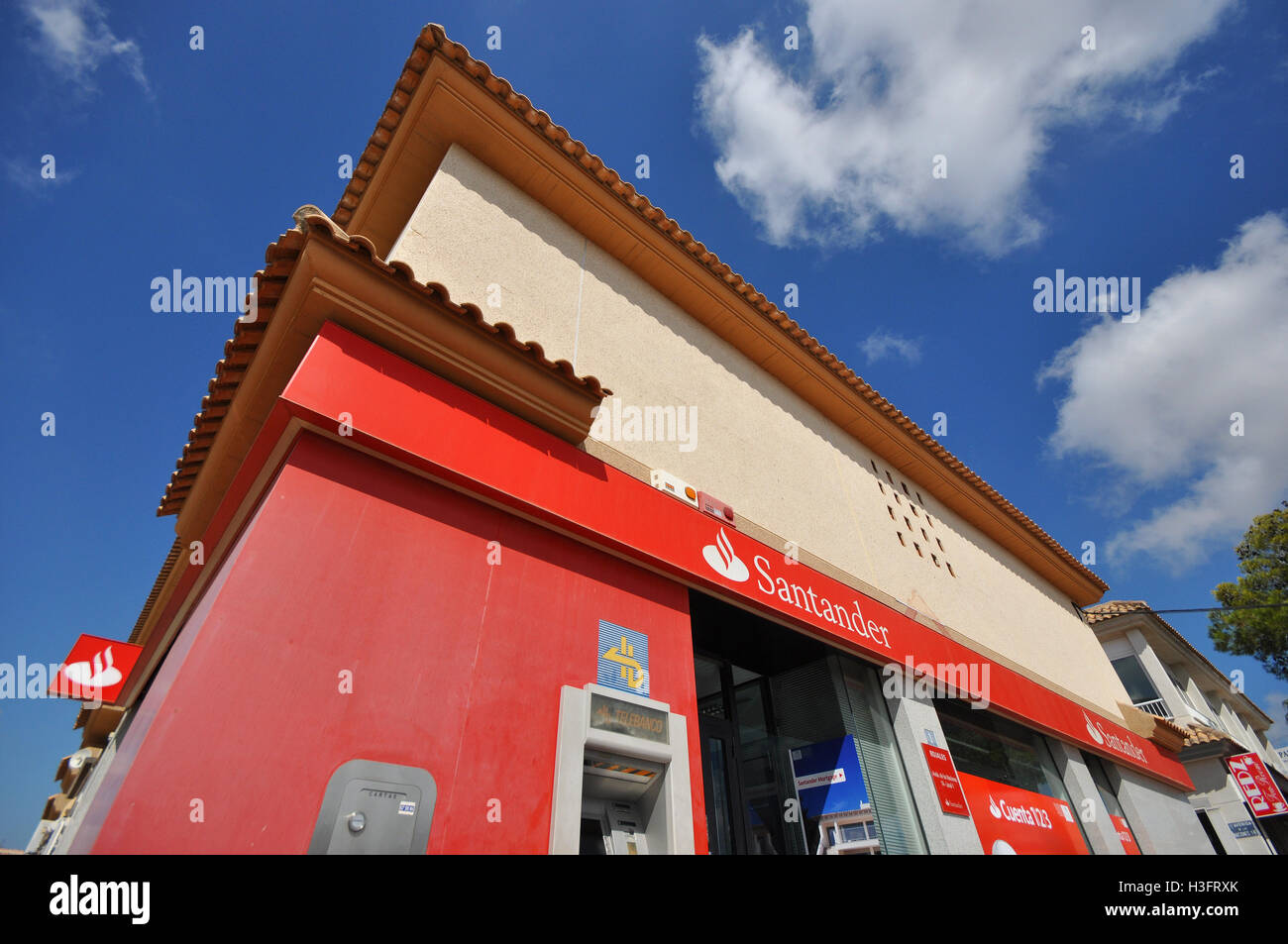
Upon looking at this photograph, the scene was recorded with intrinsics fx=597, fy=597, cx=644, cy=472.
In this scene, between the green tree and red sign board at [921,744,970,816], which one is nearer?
red sign board at [921,744,970,816]

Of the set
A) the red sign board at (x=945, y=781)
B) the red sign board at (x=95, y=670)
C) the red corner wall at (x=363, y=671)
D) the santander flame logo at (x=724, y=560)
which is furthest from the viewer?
the red sign board at (x=95, y=670)

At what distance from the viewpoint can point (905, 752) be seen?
6.20m

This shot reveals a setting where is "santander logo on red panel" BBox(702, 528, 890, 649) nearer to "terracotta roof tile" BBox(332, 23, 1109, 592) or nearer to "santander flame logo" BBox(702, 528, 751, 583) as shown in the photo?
"santander flame logo" BBox(702, 528, 751, 583)

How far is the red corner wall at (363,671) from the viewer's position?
2451mm

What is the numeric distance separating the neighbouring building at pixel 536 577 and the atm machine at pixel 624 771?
2 centimetres

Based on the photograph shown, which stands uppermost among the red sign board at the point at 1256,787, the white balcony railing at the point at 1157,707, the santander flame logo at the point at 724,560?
the white balcony railing at the point at 1157,707

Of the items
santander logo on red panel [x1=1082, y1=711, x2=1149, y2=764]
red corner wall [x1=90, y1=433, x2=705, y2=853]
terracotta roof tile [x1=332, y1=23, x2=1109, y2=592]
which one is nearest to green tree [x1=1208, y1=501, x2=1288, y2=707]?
santander logo on red panel [x1=1082, y1=711, x2=1149, y2=764]

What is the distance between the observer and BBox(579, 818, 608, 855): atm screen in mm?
3666

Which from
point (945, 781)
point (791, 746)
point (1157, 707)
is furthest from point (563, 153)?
point (1157, 707)

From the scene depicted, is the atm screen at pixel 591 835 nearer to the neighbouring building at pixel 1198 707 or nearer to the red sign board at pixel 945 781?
the red sign board at pixel 945 781

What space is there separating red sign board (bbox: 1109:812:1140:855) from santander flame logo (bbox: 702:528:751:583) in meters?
8.01

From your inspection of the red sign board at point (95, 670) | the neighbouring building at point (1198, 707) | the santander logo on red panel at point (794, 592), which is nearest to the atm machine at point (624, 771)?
the santander logo on red panel at point (794, 592)
